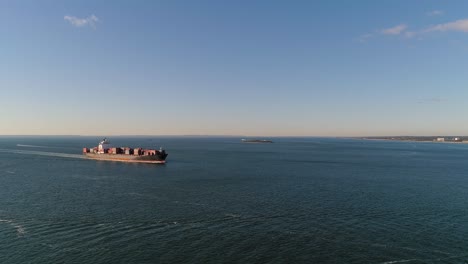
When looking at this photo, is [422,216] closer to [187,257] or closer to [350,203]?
[350,203]

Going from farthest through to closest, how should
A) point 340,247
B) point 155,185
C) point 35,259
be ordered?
point 155,185 → point 340,247 → point 35,259

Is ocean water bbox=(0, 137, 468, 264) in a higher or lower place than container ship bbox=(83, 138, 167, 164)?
lower

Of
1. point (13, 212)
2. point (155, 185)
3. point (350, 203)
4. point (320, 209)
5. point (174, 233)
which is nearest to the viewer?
point (174, 233)

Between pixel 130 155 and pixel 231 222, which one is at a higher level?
pixel 130 155

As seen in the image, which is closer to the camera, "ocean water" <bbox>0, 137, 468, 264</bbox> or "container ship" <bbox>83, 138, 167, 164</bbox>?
"ocean water" <bbox>0, 137, 468, 264</bbox>

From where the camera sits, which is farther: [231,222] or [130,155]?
[130,155]

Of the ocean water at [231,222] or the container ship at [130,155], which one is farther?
the container ship at [130,155]

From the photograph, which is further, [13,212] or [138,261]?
[13,212]

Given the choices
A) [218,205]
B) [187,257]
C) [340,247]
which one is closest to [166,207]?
[218,205]

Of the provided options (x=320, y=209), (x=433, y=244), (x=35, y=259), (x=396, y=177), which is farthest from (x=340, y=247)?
(x=396, y=177)

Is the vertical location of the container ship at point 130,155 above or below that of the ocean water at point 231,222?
above
